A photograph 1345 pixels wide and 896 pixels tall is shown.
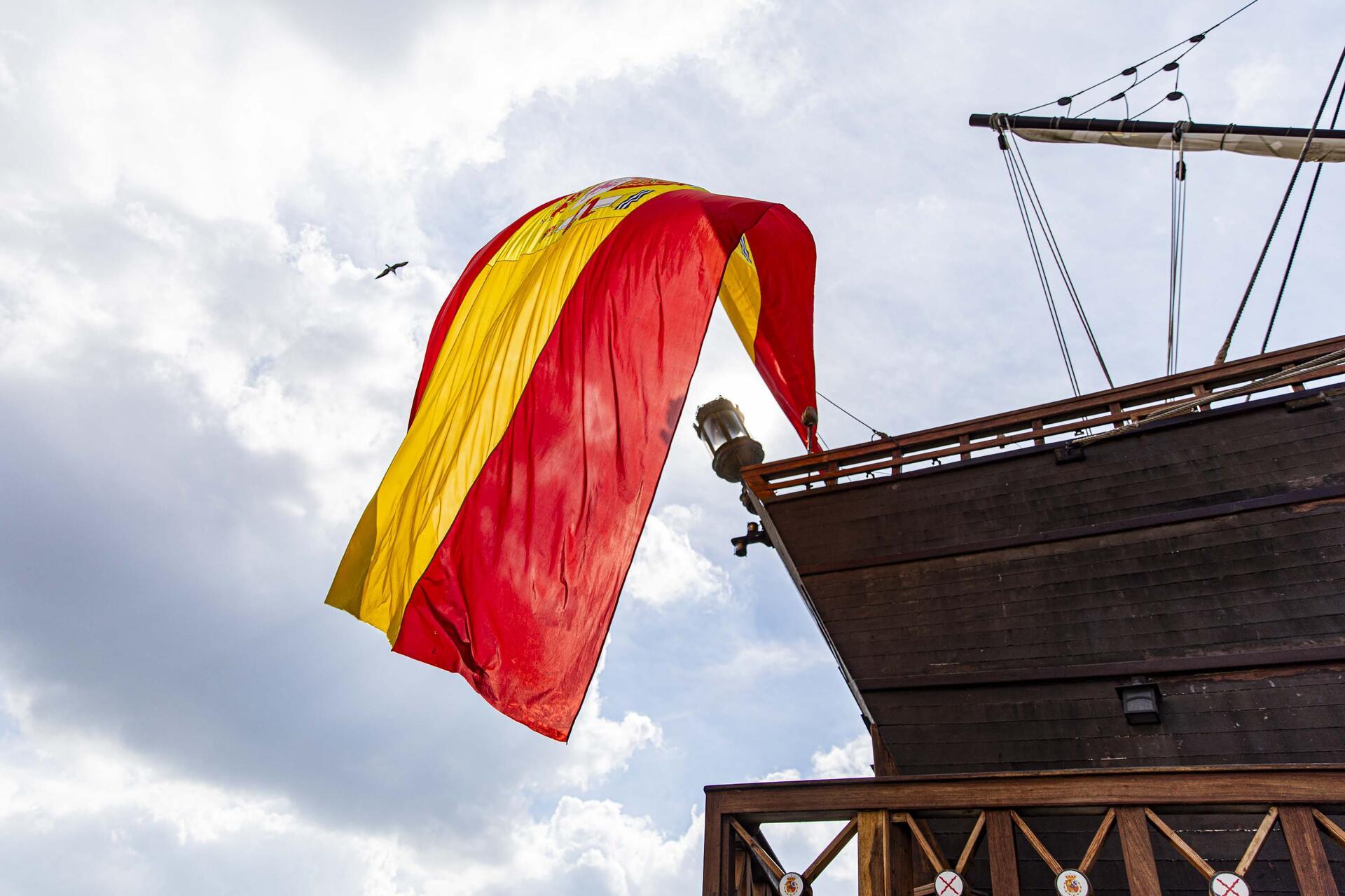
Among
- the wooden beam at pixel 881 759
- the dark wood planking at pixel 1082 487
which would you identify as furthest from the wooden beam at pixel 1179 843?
the wooden beam at pixel 881 759

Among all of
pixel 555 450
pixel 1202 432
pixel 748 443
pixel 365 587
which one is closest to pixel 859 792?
pixel 555 450

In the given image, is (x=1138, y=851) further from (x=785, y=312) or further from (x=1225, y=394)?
(x=785, y=312)

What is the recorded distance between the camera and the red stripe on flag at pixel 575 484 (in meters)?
5.22

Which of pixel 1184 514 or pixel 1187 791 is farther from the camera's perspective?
pixel 1184 514

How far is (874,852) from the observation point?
426 cm

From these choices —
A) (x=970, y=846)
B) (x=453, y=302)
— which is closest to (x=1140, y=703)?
(x=970, y=846)

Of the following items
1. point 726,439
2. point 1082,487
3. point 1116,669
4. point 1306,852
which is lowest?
point 1306,852

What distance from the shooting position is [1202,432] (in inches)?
285

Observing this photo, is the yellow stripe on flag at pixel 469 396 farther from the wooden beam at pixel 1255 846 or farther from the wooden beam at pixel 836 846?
the wooden beam at pixel 1255 846

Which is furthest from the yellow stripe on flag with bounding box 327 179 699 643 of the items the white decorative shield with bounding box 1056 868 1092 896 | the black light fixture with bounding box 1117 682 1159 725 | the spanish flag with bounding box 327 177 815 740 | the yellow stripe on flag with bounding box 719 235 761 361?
the black light fixture with bounding box 1117 682 1159 725

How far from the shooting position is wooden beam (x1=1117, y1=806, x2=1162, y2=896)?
379 centimetres

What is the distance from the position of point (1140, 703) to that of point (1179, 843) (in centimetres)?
286

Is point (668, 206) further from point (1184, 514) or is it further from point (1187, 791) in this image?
point (1187, 791)

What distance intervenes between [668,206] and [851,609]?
388 cm
